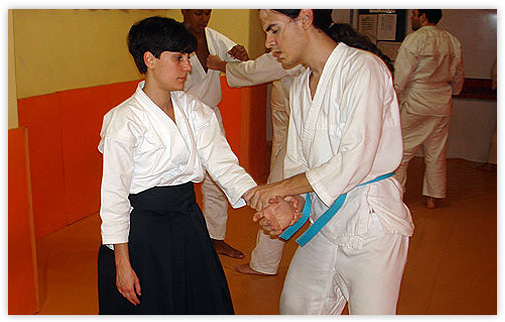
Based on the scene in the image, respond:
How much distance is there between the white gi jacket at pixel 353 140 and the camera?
1364mm

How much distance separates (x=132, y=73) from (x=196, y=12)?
3.63 feet

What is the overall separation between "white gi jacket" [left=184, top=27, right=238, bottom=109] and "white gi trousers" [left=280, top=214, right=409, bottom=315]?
4.49 feet

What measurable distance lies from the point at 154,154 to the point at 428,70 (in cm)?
257

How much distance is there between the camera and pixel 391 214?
146cm

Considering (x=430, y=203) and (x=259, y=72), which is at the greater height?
(x=259, y=72)

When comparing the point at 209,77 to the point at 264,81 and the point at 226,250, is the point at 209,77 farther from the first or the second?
the point at 226,250

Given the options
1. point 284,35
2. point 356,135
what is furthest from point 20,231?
point 356,135

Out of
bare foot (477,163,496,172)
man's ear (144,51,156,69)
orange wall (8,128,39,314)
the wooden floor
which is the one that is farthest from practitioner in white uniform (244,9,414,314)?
bare foot (477,163,496,172)

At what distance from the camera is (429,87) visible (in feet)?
11.9

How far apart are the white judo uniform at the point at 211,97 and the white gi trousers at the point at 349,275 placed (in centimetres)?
123

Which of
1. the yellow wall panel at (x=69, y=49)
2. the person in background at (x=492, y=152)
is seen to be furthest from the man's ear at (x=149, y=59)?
the person in background at (x=492, y=152)

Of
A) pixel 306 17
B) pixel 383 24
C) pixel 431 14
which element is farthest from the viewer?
pixel 383 24

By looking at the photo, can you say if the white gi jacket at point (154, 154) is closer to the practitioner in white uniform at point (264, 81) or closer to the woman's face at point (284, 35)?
the woman's face at point (284, 35)

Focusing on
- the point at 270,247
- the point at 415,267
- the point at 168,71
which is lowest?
the point at 415,267
